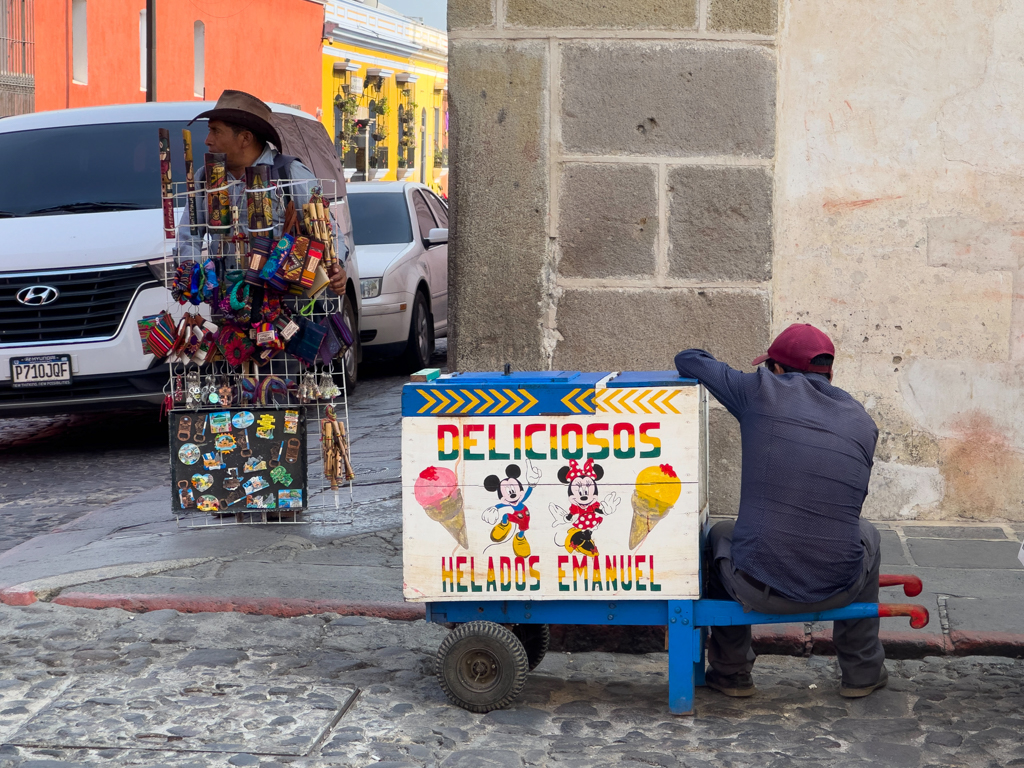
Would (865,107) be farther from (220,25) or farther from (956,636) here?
Answer: (220,25)

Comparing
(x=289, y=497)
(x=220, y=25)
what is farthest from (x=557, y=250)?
(x=220, y=25)

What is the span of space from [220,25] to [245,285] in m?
28.2

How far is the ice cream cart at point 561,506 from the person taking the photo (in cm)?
410

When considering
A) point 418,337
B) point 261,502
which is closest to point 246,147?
point 261,502

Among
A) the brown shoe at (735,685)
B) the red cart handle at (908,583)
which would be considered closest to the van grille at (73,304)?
the brown shoe at (735,685)

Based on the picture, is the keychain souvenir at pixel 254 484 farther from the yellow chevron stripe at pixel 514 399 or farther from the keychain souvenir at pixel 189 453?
the yellow chevron stripe at pixel 514 399

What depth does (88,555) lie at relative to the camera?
600 cm

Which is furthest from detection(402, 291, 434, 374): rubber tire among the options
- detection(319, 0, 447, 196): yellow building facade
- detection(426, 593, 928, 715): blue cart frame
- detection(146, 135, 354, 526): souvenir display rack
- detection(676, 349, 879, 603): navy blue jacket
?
detection(319, 0, 447, 196): yellow building facade

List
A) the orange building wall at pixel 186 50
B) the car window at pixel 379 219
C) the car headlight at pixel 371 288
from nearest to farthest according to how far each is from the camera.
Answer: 1. the car headlight at pixel 371 288
2. the car window at pixel 379 219
3. the orange building wall at pixel 186 50

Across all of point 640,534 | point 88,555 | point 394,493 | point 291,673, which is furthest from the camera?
point 394,493

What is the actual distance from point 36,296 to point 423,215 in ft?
18.3

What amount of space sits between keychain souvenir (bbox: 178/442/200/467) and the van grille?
2.20 meters

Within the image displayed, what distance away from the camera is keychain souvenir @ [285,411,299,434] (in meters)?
6.27

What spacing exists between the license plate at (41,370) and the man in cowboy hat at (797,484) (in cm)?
519
